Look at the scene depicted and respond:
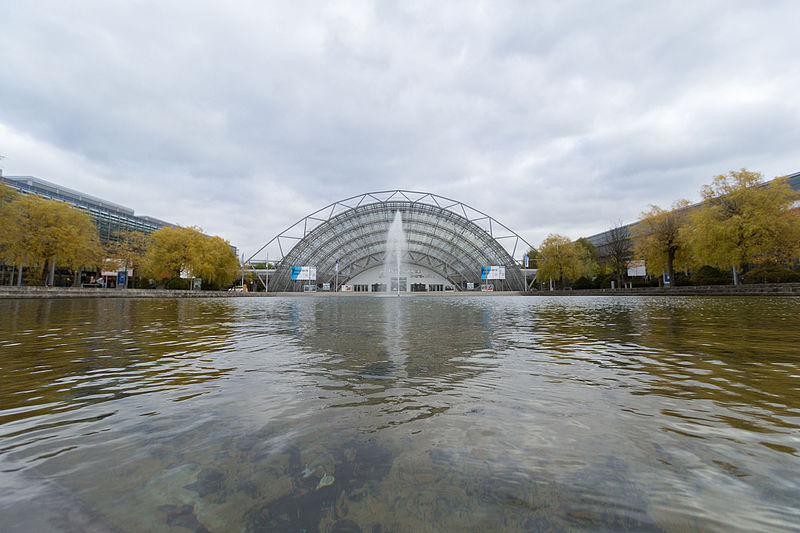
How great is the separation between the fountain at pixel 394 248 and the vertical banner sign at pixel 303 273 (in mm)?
18475

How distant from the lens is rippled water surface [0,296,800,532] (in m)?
1.89

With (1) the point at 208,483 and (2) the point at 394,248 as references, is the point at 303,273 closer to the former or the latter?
(2) the point at 394,248

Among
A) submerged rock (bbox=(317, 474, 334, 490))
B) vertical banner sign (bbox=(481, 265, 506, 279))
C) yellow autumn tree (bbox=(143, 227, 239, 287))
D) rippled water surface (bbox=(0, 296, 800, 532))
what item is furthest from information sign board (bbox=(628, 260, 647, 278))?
submerged rock (bbox=(317, 474, 334, 490))

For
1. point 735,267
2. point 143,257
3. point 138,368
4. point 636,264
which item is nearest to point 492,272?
point 636,264

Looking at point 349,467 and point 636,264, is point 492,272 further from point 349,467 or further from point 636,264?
point 349,467

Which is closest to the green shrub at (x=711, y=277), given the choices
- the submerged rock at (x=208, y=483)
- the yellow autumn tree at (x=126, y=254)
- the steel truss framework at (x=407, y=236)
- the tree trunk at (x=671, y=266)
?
the tree trunk at (x=671, y=266)

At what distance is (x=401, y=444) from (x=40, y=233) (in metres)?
49.1

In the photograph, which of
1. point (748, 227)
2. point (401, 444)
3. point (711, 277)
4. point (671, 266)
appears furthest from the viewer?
point (671, 266)

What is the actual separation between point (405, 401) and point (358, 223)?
76725mm

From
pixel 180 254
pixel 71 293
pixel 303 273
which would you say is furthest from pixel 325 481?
pixel 303 273

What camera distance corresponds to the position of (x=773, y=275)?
1304 inches

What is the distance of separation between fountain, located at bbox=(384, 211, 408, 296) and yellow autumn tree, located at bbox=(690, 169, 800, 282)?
48.7 meters

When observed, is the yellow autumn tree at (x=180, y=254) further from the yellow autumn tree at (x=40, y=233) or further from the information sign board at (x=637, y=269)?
the information sign board at (x=637, y=269)

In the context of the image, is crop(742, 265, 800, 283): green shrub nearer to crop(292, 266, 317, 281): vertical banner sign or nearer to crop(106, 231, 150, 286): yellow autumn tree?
crop(292, 266, 317, 281): vertical banner sign
